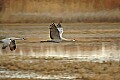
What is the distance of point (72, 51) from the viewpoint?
81.9 ft

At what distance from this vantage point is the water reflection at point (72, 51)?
22562mm

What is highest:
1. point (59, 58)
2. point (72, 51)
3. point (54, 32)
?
point (54, 32)

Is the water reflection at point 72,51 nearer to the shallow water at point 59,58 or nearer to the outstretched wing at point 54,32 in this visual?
the shallow water at point 59,58

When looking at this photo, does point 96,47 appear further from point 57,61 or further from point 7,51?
point 57,61

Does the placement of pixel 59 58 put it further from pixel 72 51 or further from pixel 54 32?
pixel 72 51

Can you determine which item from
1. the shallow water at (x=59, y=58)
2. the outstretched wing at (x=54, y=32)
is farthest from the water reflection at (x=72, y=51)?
the outstretched wing at (x=54, y=32)

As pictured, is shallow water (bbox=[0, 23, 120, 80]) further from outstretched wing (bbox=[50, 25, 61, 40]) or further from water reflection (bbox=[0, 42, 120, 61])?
outstretched wing (bbox=[50, 25, 61, 40])

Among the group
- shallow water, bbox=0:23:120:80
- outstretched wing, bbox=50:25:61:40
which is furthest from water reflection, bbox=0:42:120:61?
outstretched wing, bbox=50:25:61:40

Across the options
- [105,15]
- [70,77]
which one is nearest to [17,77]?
[70,77]

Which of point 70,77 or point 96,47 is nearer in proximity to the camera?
point 70,77

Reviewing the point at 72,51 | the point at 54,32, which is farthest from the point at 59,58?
the point at 72,51

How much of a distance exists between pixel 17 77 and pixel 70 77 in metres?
1.64

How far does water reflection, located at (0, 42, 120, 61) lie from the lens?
22562mm

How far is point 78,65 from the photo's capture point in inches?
762
